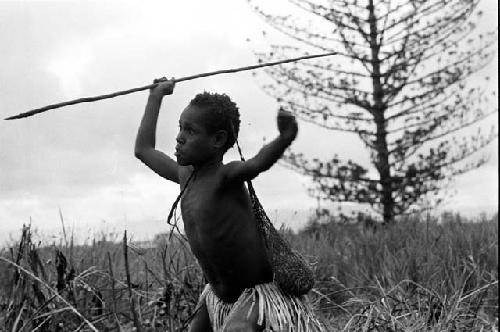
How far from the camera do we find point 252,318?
2520 mm

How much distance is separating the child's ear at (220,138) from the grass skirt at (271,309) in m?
0.47

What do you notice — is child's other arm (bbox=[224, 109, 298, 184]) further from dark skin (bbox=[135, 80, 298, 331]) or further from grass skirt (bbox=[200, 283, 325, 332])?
grass skirt (bbox=[200, 283, 325, 332])

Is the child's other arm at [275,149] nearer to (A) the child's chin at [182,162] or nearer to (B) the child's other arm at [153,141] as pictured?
(A) the child's chin at [182,162]

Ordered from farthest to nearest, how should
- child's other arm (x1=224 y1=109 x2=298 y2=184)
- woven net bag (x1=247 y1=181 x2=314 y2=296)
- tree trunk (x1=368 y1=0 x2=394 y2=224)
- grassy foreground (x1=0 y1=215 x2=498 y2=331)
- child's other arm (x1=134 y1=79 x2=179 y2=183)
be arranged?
tree trunk (x1=368 y1=0 x2=394 y2=224), grassy foreground (x1=0 y1=215 x2=498 y2=331), child's other arm (x1=134 y1=79 x2=179 y2=183), woven net bag (x1=247 y1=181 x2=314 y2=296), child's other arm (x1=224 y1=109 x2=298 y2=184)

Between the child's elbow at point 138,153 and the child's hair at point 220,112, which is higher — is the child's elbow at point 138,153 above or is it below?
A: below

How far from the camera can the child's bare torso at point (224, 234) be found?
2498 millimetres

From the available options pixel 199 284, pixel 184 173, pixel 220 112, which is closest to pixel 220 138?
pixel 220 112

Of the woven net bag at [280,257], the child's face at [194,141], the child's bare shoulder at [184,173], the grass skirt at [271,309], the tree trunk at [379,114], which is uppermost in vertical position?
the tree trunk at [379,114]

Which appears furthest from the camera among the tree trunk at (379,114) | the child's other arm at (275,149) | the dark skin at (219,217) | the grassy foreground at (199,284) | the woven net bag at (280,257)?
the tree trunk at (379,114)

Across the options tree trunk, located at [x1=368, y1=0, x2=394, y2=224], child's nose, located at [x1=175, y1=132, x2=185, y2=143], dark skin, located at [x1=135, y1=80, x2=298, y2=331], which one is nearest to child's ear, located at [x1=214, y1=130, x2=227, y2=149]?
dark skin, located at [x1=135, y1=80, x2=298, y2=331]

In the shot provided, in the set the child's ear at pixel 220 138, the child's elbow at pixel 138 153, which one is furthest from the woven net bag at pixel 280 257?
the child's elbow at pixel 138 153

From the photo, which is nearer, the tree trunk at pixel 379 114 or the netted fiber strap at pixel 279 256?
the netted fiber strap at pixel 279 256

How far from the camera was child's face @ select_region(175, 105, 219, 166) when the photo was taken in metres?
2.51

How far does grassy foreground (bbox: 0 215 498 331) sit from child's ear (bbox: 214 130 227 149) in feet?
1.43
